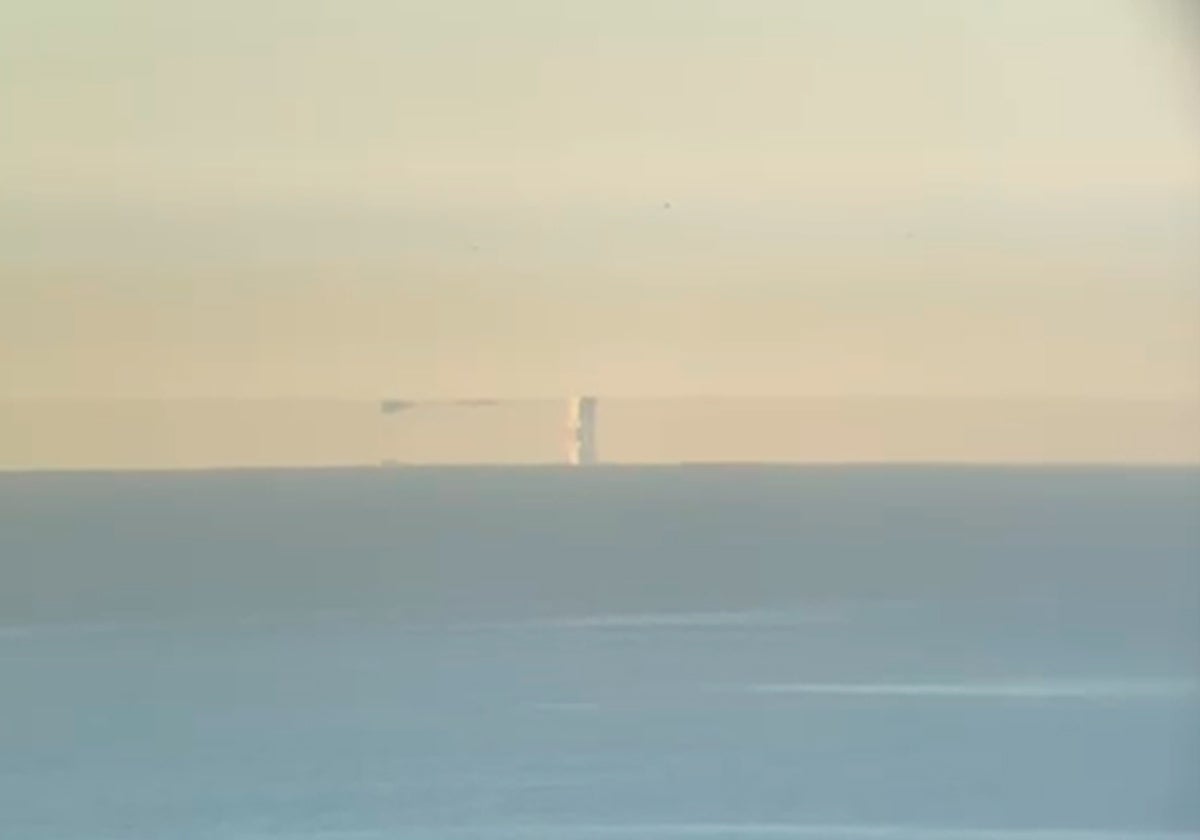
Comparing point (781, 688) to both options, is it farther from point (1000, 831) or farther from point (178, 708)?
point (178, 708)

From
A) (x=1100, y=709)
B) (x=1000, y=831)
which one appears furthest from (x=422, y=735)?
(x=1100, y=709)

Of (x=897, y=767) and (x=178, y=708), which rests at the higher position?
(x=178, y=708)

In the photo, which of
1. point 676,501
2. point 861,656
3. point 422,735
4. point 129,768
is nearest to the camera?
point 129,768

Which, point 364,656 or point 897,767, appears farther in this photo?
point 364,656

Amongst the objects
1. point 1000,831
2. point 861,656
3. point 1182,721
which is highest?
point 861,656

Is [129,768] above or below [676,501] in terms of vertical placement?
below

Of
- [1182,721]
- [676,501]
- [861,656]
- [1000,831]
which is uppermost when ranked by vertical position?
[676,501]

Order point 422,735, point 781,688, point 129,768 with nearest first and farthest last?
1. point 129,768
2. point 422,735
3. point 781,688

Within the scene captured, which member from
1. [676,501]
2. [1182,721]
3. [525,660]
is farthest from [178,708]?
[676,501]

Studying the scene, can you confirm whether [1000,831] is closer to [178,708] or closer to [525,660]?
[525,660]
